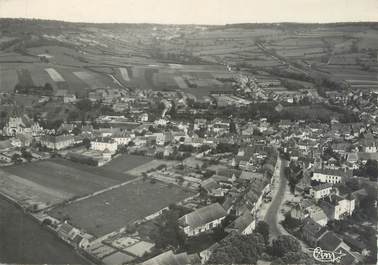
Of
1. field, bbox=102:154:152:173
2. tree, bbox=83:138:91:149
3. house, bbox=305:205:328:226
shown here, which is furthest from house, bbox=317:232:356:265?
tree, bbox=83:138:91:149

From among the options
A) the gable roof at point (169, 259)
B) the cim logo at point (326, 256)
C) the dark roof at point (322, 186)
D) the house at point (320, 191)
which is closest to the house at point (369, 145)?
the dark roof at point (322, 186)

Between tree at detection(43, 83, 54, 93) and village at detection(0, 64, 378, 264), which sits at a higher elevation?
tree at detection(43, 83, 54, 93)

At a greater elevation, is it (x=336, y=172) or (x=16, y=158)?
(x=336, y=172)

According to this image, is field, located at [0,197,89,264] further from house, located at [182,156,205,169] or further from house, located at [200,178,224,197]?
house, located at [182,156,205,169]

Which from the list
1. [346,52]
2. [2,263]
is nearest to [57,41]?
[346,52]

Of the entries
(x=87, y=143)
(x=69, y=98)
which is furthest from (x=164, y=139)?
(x=69, y=98)

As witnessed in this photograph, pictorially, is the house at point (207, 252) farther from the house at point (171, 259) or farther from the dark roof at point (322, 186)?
the dark roof at point (322, 186)

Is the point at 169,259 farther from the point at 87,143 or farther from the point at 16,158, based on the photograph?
the point at 87,143
